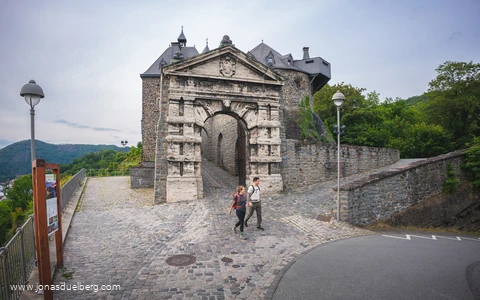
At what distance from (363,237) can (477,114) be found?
2683 cm

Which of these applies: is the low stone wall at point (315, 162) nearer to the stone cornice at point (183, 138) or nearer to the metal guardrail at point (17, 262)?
the stone cornice at point (183, 138)

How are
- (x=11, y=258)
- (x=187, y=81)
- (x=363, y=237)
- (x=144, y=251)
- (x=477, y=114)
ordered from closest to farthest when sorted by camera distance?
(x=11, y=258) → (x=144, y=251) → (x=363, y=237) → (x=187, y=81) → (x=477, y=114)

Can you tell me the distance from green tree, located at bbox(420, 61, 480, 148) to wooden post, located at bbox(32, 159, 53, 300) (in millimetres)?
32096

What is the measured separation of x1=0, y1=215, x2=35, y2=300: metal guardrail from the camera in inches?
144

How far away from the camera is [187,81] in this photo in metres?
12.8

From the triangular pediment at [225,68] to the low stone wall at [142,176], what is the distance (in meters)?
9.04

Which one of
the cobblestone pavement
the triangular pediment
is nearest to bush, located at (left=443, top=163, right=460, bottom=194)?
the cobblestone pavement

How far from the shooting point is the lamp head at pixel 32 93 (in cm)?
607

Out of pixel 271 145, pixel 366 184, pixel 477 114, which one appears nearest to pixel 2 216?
pixel 271 145

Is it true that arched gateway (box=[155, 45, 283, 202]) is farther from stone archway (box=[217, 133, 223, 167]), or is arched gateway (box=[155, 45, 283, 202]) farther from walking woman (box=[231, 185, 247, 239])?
stone archway (box=[217, 133, 223, 167])

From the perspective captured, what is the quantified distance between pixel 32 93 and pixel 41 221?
3269 millimetres

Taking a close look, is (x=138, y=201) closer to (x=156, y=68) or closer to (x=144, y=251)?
(x=144, y=251)

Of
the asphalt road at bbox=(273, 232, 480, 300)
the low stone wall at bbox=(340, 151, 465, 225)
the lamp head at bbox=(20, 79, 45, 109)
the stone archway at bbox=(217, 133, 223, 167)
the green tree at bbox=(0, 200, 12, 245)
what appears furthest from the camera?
the green tree at bbox=(0, 200, 12, 245)

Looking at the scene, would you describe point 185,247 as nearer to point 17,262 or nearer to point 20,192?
point 17,262
